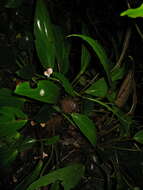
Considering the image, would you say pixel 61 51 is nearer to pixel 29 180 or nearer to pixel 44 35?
pixel 44 35

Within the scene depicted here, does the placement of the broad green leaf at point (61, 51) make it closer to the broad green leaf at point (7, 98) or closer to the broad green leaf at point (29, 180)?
the broad green leaf at point (7, 98)

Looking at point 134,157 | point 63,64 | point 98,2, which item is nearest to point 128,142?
point 134,157

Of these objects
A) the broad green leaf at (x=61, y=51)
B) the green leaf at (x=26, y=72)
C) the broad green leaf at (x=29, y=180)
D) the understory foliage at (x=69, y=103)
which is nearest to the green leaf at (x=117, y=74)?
the understory foliage at (x=69, y=103)

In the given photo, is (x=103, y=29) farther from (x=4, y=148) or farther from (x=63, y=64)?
(x=4, y=148)

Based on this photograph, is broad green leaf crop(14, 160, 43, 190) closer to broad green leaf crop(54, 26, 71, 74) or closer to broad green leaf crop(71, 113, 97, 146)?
broad green leaf crop(71, 113, 97, 146)

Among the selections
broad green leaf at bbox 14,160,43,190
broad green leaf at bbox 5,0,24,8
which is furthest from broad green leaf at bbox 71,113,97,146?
broad green leaf at bbox 5,0,24,8

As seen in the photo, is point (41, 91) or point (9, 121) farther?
point (9, 121)

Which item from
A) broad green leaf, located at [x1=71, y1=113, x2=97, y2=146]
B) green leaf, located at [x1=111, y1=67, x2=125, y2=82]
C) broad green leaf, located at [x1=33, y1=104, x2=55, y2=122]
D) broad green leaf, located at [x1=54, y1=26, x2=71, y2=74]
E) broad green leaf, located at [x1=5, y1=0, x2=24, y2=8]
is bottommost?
broad green leaf, located at [x1=71, y1=113, x2=97, y2=146]

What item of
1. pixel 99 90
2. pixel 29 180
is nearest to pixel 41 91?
pixel 99 90
